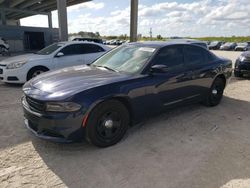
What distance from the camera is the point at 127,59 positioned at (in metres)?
4.55

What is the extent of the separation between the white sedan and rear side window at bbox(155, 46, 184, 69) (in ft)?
14.2

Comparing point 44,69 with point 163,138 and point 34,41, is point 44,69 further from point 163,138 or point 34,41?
point 34,41

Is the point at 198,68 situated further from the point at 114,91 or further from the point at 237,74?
the point at 237,74

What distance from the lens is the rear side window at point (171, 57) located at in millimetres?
4458

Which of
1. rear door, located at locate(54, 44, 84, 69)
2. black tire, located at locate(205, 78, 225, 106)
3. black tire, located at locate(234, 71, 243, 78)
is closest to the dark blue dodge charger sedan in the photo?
black tire, located at locate(205, 78, 225, 106)

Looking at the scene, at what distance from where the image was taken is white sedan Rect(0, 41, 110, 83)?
7500 millimetres

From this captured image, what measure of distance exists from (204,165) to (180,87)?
1774 mm

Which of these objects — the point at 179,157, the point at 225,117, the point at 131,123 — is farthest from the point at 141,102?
the point at 225,117

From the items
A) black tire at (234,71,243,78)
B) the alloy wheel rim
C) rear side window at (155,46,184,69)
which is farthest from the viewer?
black tire at (234,71,243,78)

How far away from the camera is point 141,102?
3.99 meters

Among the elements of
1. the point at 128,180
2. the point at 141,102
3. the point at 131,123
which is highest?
the point at 141,102

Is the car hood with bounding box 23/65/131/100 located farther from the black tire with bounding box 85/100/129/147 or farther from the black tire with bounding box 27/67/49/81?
the black tire with bounding box 27/67/49/81

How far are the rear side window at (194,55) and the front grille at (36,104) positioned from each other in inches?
117

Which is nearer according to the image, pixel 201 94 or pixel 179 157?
pixel 179 157
